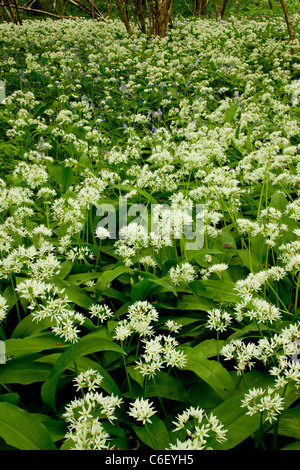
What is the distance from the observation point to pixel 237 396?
1567 millimetres

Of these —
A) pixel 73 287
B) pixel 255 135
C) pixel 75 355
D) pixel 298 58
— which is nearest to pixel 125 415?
pixel 75 355

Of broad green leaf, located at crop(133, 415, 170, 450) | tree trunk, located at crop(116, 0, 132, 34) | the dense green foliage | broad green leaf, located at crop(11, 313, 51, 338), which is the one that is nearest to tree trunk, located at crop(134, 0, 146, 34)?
tree trunk, located at crop(116, 0, 132, 34)

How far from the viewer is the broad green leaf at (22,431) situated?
1.37 meters

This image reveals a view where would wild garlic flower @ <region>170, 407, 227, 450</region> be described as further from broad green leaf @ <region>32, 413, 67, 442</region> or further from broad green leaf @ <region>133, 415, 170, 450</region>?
→ broad green leaf @ <region>32, 413, 67, 442</region>

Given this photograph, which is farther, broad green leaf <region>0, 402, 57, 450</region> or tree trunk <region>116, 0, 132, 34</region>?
tree trunk <region>116, 0, 132, 34</region>

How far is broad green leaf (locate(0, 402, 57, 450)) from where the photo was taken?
1.37 m

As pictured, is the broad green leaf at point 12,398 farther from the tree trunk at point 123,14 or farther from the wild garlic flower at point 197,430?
the tree trunk at point 123,14

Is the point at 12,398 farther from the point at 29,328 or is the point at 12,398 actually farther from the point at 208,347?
the point at 208,347

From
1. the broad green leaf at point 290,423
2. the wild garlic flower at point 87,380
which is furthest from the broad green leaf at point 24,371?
the broad green leaf at point 290,423

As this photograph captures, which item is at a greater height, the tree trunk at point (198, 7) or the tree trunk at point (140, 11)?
the tree trunk at point (198, 7)

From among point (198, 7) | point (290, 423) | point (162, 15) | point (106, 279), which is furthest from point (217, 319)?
point (198, 7)

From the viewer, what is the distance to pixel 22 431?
4.65 feet

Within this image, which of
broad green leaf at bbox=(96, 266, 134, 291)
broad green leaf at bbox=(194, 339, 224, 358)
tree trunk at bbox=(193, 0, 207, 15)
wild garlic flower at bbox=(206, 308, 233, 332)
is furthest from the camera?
tree trunk at bbox=(193, 0, 207, 15)

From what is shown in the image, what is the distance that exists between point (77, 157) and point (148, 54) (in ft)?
21.6
